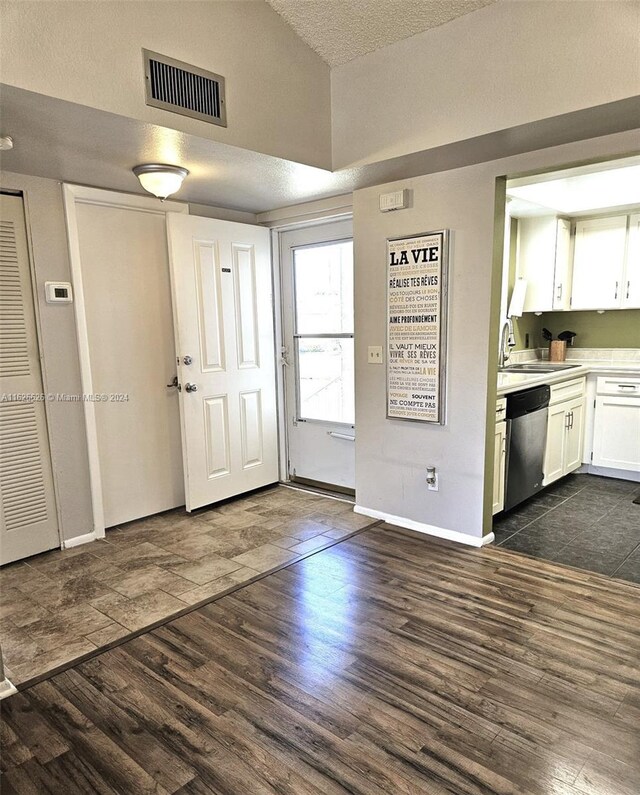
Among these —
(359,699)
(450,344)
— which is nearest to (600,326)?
(450,344)

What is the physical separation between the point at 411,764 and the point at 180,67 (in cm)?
269

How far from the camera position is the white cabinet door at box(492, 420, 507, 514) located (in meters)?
3.19

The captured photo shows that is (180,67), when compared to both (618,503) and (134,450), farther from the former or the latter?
(618,503)

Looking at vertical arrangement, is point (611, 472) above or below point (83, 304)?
below

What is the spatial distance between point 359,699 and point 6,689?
129cm

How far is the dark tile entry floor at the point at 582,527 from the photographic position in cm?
289

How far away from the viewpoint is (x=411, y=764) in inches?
61.4

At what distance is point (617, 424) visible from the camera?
4176 millimetres

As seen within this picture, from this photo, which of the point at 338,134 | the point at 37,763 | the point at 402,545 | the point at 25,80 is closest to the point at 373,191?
the point at 338,134

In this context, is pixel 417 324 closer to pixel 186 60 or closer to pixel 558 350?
pixel 186 60

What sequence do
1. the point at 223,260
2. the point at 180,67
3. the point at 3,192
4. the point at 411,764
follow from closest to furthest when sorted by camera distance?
1. the point at 411,764
2. the point at 180,67
3. the point at 3,192
4. the point at 223,260

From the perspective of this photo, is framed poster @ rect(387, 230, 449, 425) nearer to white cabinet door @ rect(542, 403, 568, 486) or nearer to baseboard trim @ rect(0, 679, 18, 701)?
white cabinet door @ rect(542, 403, 568, 486)

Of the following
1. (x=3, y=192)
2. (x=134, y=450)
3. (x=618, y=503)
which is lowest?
(x=618, y=503)

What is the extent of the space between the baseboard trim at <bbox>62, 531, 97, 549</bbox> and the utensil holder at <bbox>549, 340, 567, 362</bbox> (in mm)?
4175
